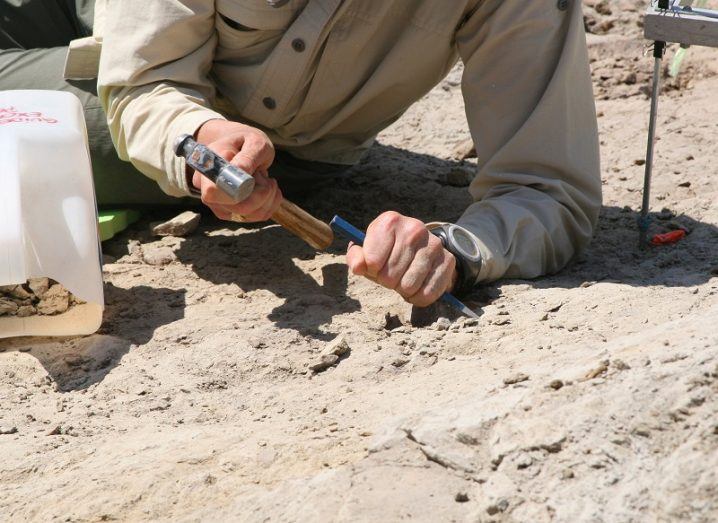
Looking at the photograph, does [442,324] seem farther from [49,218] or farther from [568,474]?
[49,218]

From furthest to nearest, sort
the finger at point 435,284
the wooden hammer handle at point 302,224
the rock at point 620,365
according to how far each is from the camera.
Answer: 1. the wooden hammer handle at point 302,224
2. the finger at point 435,284
3. the rock at point 620,365

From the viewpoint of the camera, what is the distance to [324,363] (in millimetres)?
1979

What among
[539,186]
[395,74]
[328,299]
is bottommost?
[328,299]

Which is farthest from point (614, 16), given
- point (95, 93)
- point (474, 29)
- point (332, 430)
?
point (332, 430)

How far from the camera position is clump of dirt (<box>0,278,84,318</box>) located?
219cm

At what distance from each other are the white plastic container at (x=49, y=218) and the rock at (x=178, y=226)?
46 cm

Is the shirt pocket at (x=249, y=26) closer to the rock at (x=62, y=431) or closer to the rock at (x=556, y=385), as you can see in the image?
the rock at (x=62, y=431)

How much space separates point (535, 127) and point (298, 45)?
0.58 metres

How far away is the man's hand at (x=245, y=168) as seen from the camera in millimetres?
2020

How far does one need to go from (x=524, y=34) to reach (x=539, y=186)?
0.34 m

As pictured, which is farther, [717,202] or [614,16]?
[614,16]

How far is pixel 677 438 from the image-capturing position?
4.63ft

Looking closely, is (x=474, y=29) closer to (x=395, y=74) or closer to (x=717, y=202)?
(x=395, y=74)

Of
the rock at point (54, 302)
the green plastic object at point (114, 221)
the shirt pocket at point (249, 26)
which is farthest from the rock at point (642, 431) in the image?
the green plastic object at point (114, 221)
